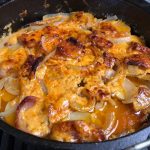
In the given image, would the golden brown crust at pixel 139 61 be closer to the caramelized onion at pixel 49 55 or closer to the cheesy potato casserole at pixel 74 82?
the cheesy potato casserole at pixel 74 82

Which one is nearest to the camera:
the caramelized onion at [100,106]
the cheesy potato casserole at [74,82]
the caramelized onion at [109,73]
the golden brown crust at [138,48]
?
the cheesy potato casserole at [74,82]

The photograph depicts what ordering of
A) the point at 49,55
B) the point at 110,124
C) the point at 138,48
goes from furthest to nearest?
the point at 138,48 < the point at 49,55 < the point at 110,124

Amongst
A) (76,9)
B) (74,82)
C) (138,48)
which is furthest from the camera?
(76,9)

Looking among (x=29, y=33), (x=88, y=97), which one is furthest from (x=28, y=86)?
(x=29, y=33)

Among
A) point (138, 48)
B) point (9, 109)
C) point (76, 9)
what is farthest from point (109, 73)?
point (76, 9)

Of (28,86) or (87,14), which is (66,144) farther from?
(87,14)

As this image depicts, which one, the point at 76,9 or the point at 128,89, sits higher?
the point at 76,9

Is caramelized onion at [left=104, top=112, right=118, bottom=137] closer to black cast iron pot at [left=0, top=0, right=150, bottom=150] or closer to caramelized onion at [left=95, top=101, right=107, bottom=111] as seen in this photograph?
caramelized onion at [left=95, top=101, right=107, bottom=111]

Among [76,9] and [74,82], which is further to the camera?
[76,9]

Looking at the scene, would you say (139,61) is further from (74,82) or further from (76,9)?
(76,9)

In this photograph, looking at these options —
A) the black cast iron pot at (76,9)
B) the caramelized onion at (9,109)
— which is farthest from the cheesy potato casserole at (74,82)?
the black cast iron pot at (76,9)
